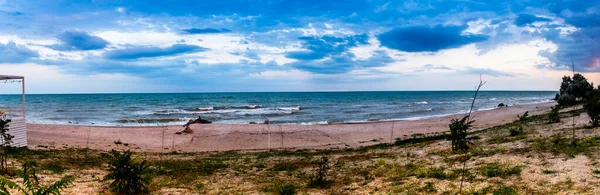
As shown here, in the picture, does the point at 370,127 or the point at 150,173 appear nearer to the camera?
the point at 150,173

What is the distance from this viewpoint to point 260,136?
2719cm

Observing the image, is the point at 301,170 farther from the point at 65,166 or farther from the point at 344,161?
the point at 65,166

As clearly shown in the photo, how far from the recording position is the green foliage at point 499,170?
9.56 meters

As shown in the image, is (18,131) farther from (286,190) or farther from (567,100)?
(567,100)

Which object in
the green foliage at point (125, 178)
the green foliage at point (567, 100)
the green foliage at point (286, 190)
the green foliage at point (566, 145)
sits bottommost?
the green foliage at point (286, 190)

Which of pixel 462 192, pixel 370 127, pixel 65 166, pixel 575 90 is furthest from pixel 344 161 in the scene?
pixel 575 90

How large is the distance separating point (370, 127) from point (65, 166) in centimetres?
2484

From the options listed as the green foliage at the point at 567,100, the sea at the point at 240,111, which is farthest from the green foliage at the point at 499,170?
the green foliage at the point at 567,100

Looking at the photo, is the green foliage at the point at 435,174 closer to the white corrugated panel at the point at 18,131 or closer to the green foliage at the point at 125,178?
the green foliage at the point at 125,178

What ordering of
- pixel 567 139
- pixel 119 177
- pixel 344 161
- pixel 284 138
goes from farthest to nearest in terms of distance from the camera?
pixel 284 138 < pixel 344 161 < pixel 567 139 < pixel 119 177

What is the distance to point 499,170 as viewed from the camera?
32.5 feet

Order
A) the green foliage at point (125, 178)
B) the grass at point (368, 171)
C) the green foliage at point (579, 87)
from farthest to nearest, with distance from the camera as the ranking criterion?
1. the green foliage at point (579, 87)
2. the green foliage at point (125, 178)
3. the grass at point (368, 171)

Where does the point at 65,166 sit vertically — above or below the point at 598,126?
below

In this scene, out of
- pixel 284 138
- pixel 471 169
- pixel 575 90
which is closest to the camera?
pixel 471 169
